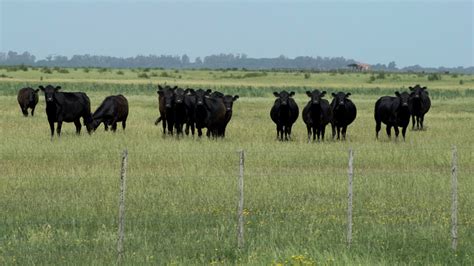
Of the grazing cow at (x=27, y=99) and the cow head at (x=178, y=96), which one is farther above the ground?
the cow head at (x=178, y=96)

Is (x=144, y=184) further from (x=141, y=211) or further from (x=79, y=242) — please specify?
(x=79, y=242)

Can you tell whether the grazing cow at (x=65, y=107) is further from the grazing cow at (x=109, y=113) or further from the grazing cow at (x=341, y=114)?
the grazing cow at (x=341, y=114)

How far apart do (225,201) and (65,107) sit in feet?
48.0

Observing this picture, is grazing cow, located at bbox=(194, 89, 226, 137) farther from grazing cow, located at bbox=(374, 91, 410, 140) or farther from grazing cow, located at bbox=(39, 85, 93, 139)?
grazing cow, located at bbox=(374, 91, 410, 140)

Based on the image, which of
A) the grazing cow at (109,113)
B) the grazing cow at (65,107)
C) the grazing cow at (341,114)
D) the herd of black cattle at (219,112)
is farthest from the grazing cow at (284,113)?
the grazing cow at (65,107)

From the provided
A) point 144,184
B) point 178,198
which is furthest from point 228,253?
point 144,184

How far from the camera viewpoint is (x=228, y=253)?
11.1 metres

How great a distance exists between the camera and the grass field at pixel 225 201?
11133 millimetres

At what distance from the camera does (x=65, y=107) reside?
28547 millimetres

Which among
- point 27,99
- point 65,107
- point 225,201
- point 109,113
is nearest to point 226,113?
point 109,113

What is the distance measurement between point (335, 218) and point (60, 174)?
23.6 ft

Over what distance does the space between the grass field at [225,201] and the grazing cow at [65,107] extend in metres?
0.85

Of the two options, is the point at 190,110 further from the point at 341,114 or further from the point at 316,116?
the point at 341,114

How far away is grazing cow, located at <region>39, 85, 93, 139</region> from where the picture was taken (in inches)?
1097
